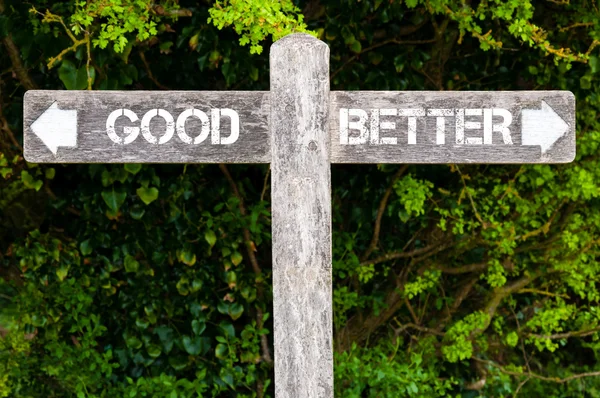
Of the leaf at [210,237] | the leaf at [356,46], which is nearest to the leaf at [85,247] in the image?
the leaf at [210,237]

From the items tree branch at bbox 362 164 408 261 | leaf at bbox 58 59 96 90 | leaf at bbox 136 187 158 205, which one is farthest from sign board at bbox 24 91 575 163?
tree branch at bbox 362 164 408 261

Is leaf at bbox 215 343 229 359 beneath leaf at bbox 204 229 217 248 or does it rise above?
beneath

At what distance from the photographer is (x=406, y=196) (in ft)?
16.2

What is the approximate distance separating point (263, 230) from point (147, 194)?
0.64 m

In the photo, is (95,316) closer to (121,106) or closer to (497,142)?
(121,106)

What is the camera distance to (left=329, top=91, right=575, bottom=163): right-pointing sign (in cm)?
265

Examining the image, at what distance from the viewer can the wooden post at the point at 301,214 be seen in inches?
100

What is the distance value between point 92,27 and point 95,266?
1.36m

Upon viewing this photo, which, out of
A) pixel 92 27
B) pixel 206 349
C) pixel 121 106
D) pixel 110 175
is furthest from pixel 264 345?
pixel 121 106

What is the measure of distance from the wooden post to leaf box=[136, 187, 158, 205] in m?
2.03

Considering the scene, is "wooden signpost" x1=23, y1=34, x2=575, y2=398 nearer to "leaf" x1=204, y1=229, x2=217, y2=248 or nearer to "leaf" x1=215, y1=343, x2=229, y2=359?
"leaf" x1=204, y1=229, x2=217, y2=248

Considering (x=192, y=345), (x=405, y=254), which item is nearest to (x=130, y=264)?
(x=192, y=345)

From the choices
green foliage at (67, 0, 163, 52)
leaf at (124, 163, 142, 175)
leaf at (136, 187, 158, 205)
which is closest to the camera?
green foliage at (67, 0, 163, 52)

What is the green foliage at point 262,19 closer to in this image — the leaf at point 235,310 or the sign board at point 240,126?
the sign board at point 240,126
